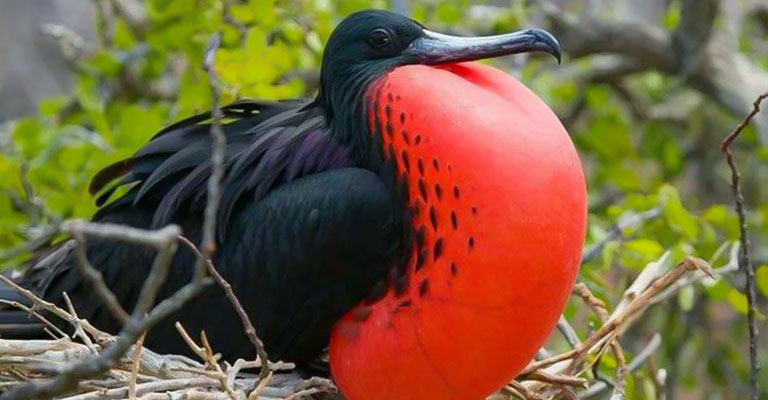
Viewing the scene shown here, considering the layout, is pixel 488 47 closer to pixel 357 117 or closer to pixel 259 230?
pixel 357 117

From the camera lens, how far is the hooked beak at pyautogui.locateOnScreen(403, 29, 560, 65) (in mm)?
1935

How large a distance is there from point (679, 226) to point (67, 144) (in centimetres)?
105

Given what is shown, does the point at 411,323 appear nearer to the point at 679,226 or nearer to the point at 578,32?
the point at 679,226

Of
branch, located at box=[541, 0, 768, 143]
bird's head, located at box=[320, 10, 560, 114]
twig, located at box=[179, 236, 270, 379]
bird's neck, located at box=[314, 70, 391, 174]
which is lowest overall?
branch, located at box=[541, 0, 768, 143]

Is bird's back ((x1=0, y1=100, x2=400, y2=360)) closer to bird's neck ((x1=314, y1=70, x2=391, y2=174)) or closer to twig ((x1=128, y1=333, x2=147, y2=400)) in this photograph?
bird's neck ((x1=314, y1=70, x2=391, y2=174))

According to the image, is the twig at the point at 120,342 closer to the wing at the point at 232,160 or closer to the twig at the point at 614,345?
the wing at the point at 232,160

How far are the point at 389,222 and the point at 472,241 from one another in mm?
129

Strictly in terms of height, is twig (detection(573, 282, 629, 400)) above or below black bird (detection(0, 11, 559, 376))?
below

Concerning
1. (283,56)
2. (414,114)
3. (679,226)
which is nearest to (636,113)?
(679,226)

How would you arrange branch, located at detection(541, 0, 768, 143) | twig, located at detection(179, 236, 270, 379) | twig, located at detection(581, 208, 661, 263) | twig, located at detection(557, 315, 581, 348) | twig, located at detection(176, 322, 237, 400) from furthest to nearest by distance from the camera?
branch, located at detection(541, 0, 768, 143)
twig, located at detection(581, 208, 661, 263)
twig, located at detection(557, 315, 581, 348)
twig, located at detection(176, 322, 237, 400)
twig, located at detection(179, 236, 270, 379)

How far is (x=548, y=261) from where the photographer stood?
1802mm

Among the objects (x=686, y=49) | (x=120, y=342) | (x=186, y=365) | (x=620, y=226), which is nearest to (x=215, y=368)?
(x=186, y=365)

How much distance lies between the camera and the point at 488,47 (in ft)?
6.35

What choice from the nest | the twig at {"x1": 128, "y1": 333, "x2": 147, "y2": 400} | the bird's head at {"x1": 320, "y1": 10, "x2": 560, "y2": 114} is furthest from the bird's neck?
the twig at {"x1": 128, "y1": 333, "x2": 147, "y2": 400}
